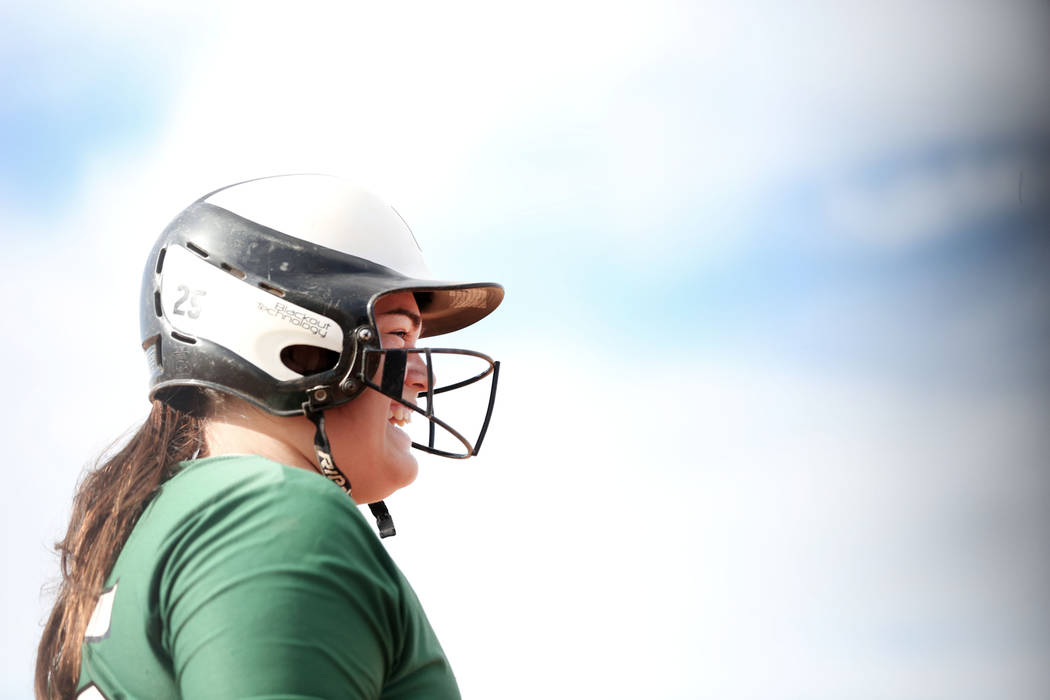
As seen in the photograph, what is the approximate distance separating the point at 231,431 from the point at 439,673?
905 millimetres

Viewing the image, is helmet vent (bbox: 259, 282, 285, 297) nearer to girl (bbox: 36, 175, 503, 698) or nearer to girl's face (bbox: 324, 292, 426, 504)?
girl (bbox: 36, 175, 503, 698)

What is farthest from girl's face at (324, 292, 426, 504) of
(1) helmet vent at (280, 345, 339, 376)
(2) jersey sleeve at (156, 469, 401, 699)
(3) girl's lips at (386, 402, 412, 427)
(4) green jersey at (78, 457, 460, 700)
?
(2) jersey sleeve at (156, 469, 401, 699)

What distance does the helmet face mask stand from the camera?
8.99 ft

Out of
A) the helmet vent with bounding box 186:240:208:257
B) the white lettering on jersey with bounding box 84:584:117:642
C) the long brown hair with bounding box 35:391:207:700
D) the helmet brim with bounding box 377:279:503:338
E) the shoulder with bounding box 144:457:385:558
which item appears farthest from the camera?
the helmet brim with bounding box 377:279:503:338

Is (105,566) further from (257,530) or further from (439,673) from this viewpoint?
(439,673)

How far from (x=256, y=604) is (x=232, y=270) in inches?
46.9

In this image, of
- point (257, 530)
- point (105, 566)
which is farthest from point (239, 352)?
point (257, 530)

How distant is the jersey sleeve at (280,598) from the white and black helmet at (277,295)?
2.29 feet

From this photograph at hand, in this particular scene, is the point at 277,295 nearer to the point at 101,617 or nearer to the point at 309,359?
Result: the point at 309,359

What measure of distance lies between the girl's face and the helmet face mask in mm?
83

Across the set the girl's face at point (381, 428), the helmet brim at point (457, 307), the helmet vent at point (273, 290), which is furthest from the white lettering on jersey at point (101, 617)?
the helmet brim at point (457, 307)

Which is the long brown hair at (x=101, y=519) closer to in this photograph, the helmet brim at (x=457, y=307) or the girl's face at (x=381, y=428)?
the girl's face at (x=381, y=428)

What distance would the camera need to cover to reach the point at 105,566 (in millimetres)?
2316

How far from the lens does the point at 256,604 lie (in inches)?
72.8
